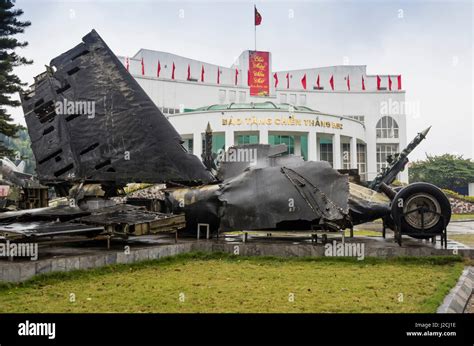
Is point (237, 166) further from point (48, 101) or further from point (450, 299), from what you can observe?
point (450, 299)

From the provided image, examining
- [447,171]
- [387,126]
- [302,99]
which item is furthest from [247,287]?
[447,171]

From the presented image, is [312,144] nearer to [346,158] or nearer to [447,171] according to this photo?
[346,158]

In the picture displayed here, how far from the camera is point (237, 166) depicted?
1334 cm

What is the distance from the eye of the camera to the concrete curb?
6.33 metres

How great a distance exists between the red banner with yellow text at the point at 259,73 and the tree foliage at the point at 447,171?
23.6m

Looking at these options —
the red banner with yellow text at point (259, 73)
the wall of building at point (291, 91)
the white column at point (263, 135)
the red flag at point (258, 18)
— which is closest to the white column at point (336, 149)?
the wall of building at point (291, 91)

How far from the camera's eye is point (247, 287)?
7688 mm

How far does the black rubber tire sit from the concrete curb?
1865mm

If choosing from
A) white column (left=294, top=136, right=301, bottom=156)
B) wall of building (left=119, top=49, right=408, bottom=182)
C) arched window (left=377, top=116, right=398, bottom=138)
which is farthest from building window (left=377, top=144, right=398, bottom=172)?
white column (left=294, top=136, right=301, bottom=156)

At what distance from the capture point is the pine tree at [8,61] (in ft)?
63.8

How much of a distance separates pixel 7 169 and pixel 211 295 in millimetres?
16710

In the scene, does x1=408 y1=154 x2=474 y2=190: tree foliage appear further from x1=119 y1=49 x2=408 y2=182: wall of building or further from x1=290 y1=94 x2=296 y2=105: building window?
x1=290 y1=94 x2=296 y2=105: building window

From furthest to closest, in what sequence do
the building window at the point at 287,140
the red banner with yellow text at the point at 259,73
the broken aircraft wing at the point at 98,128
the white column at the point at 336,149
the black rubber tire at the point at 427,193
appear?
the red banner with yellow text at the point at 259,73, the building window at the point at 287,140, the white column at the point at 336,149, the broken aircraft wing at the point at 98,128, the black rubber tire at the point at 427,193

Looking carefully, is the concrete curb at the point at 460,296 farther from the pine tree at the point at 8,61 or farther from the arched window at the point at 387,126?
the arched window at the point at 387,126
